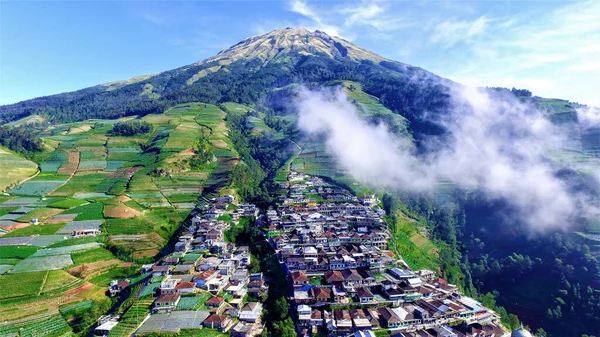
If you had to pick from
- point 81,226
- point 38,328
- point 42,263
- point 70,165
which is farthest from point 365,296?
point 70,165

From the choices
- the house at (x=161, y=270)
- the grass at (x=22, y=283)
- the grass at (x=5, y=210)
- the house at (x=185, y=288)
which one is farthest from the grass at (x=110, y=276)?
the grass at (x=5, y=210)

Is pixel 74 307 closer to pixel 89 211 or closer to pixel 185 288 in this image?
pixel 185 288

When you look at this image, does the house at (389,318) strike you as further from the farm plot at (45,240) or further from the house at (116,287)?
the farm plot at (45,240)

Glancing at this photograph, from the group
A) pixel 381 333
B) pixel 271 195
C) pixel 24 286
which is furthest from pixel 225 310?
pixel 271 195

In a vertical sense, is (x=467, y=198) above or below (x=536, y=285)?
above

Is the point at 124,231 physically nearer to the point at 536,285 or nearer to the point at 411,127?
the point at 536,285

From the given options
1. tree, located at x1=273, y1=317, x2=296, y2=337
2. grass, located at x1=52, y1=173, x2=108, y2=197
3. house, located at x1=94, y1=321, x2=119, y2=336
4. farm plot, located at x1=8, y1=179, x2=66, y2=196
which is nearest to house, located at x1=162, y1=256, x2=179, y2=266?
house, located at x1=94, y1=321, x2=119, y2=336

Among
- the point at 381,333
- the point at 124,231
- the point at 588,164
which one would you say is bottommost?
the point at 381,333
